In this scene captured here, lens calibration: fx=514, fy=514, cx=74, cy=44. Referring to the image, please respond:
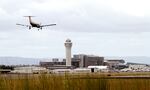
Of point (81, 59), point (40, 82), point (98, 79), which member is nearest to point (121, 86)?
point (98, 79)


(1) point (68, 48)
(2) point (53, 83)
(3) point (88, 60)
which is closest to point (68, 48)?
(1) point (68, 48)

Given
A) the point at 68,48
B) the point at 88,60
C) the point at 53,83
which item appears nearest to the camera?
the point at 53,83

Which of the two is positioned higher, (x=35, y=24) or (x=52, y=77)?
(x=35, y=24)

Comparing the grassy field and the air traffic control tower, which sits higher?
the air traffic control tower

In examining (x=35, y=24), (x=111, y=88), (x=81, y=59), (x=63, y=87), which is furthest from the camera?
(x=81, y=59)

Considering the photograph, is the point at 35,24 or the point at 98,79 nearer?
the point at 98,79

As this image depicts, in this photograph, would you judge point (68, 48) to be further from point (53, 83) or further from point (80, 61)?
point (53, 83)

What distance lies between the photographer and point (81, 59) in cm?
17738

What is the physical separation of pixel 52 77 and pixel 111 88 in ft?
7.06

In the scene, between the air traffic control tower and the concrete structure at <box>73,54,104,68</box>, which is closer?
the air traffic control tower

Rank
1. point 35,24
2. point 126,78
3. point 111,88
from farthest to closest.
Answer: point 35,24 < point 126,78 < point 111,88

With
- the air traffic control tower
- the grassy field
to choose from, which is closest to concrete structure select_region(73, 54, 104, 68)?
the air traffic control tower

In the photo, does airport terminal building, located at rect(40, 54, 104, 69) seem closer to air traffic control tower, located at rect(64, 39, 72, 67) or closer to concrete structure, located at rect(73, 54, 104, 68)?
concrete structure, located at rect(73, 54, 104, 68)

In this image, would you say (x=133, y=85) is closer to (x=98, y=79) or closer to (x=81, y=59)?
(x=98, y=79)
